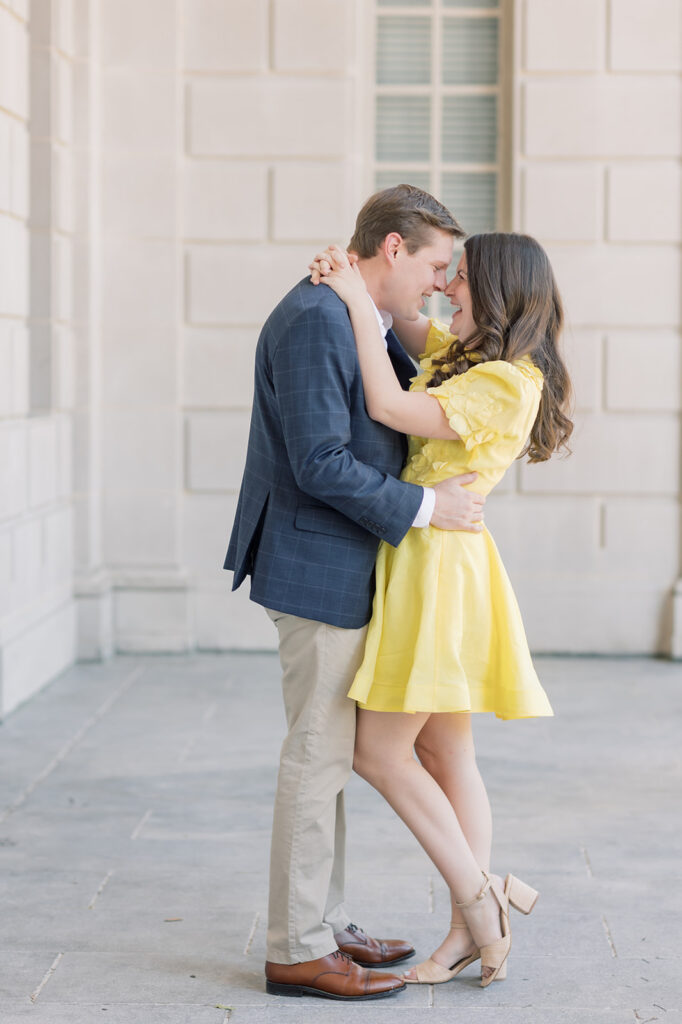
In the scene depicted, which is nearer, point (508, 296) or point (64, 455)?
point (508, 296)

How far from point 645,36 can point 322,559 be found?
5679 mm

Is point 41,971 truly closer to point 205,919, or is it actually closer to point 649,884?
point 205,919

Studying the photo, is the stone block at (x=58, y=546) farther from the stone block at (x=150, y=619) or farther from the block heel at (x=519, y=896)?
the block heel at (x=519, y=896)

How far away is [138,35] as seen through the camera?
7.79 m

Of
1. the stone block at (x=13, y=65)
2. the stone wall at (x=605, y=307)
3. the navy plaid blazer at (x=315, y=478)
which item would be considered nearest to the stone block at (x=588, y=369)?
the stone wall at (x=605, y=307)

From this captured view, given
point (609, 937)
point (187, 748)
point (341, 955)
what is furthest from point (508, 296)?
point (187, 748)

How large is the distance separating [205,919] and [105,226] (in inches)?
199

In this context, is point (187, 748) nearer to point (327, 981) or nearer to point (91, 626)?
point (91, 626)

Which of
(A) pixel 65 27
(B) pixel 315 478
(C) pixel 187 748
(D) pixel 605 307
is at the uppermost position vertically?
(A) pixel 65 27

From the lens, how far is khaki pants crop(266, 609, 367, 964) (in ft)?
10.8

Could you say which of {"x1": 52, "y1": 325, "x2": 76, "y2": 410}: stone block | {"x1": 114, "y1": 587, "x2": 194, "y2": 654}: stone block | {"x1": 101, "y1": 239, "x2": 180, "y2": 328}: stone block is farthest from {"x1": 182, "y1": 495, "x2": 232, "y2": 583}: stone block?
{"x1": 101, "y1": 239, "x2": 180, "y2": 328}: stone block

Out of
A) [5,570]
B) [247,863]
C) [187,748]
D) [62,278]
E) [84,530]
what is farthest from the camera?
[84,530]

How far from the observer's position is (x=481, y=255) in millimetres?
3277

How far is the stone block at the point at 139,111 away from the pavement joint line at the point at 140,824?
14.4 ft
